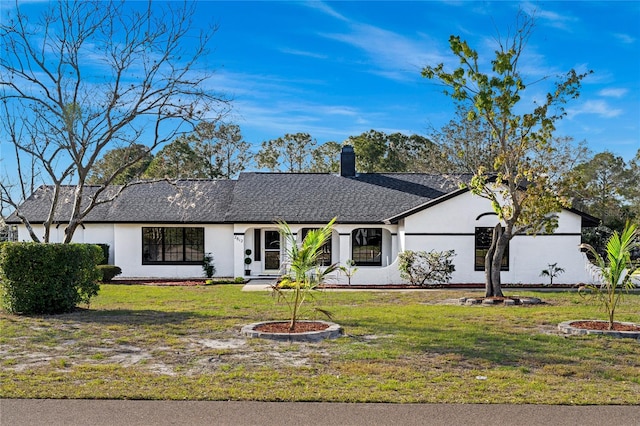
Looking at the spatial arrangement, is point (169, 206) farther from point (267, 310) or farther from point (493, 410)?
point (493, 410)

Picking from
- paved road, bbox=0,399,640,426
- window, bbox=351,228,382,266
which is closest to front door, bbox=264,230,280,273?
window, bbox=351,228,382,266

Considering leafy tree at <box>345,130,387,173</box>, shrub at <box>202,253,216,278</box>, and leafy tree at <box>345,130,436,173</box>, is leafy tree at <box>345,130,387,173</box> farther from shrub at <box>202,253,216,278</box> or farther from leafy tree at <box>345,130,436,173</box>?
shrub at <box>202,253,216,278</box>

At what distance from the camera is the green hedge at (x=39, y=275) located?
11859 millimetres

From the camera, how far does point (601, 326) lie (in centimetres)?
1083

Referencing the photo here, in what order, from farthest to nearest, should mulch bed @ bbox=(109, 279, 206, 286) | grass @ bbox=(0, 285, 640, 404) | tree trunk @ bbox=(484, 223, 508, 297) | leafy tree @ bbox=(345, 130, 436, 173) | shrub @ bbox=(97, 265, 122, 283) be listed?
1. leafy tree @ bbox=(345, 130, 436, 173)
2. shrub @ bbox=(97, 265, 122, 283)
3. mulch bed @ bbox=(109, 279, 206, 286)
4. tree trunk @ bbox=(484, 223, 508, 297)
5. grass @ bbox=(0, 285, 640, 404)

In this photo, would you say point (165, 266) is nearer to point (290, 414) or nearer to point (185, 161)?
point (290, 414)

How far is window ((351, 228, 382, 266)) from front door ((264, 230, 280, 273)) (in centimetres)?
311

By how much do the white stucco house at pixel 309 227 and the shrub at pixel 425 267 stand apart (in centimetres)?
49

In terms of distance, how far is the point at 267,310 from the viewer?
44.4 feet

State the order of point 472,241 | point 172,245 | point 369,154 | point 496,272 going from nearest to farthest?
point 496,272 → point 472,241 → point 172,245 → point 369,154

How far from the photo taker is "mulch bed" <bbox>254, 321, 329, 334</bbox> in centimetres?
1017

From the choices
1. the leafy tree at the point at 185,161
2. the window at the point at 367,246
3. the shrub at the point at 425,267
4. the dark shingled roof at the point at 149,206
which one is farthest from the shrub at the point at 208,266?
the leafy tree at the point at 185,161

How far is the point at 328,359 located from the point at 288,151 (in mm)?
46034

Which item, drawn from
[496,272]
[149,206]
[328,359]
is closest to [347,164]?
[149,206]
